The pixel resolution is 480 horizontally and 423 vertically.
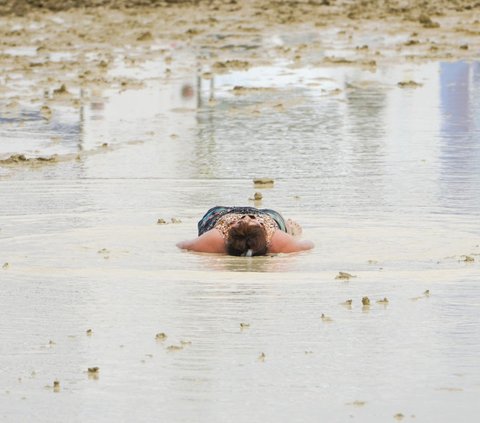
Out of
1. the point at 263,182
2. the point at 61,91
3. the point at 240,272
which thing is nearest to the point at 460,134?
the point at 263,182

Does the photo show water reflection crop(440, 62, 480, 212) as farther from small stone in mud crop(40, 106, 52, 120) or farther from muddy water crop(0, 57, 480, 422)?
small stone in mud crop(40, 106, 52, 120)

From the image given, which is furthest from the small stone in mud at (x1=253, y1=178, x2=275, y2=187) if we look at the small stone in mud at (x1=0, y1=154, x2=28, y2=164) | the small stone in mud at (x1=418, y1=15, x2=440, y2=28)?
the small stone in mud at (x1=418, y1=15, x2=440, y2=28)

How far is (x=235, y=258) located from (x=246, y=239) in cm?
14

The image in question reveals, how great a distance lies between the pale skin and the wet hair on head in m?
0.08

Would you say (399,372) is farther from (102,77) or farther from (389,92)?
(102,77)

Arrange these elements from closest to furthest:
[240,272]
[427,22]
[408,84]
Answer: [240,272] → [408,84] → [427,22]

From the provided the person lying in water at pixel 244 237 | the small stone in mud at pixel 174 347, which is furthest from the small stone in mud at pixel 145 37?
the small stone in mud at pixel 174 347

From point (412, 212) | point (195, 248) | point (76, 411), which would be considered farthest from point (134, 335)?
point (412, 212)

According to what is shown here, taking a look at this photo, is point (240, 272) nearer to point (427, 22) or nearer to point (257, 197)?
point (257, 197)

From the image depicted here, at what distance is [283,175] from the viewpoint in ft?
46.6

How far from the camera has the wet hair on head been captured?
10383 mm

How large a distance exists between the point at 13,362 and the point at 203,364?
891mm

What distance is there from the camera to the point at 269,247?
416 inches

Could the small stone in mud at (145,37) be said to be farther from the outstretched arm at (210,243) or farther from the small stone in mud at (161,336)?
the small stone in mud at (161,336)
